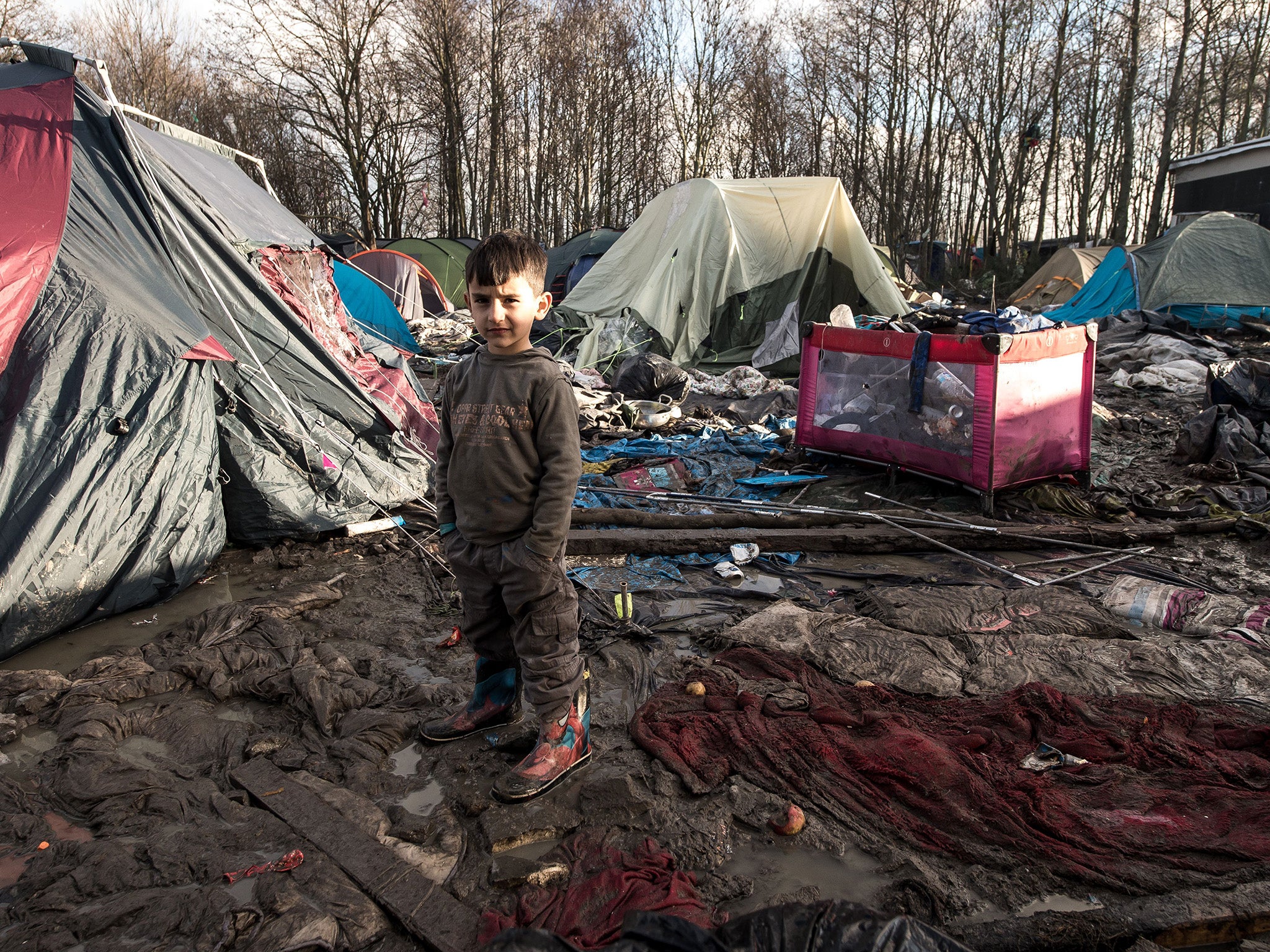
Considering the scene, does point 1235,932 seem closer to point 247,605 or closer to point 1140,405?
point 247,605

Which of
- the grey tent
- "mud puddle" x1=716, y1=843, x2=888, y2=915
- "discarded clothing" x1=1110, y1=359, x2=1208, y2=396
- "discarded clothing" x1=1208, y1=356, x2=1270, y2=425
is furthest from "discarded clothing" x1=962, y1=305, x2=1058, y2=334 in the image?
the grey tent

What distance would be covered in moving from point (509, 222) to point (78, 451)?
25192mm

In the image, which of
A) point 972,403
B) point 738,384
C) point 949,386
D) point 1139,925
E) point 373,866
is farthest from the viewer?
point 738,384

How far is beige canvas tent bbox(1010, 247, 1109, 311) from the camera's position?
18078 mm

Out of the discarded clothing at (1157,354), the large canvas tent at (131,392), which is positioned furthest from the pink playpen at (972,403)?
the discarded clothing at (1157,354)

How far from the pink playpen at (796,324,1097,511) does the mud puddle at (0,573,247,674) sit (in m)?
4.36

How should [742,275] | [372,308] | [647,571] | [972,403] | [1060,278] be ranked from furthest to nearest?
1. [1060,278]
2. [372,308]
3. [742,275]
4. [972,403]
5. [647,571]

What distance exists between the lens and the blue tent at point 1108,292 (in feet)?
48.1

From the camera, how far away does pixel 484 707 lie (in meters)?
2.77

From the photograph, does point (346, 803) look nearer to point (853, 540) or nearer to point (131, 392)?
point (131, 392)

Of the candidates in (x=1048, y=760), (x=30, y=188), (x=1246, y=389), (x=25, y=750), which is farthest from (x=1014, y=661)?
(x=1246, y=389)

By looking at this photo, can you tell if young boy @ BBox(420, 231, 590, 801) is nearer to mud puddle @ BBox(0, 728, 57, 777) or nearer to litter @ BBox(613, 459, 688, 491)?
mud puddle @ BBox(0, 728, 57, 777)

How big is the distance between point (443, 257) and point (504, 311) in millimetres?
18507

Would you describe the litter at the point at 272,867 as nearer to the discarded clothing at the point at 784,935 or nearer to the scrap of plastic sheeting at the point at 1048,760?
the discarded clothing at the point at 784,935
